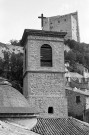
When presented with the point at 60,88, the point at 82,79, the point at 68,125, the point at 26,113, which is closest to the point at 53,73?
the point at 60,88

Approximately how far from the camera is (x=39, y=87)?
19.6m

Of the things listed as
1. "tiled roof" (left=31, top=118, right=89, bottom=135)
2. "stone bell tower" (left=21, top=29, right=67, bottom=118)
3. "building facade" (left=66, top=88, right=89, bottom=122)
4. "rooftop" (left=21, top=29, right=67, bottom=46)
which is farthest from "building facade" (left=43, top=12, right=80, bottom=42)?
"tiled roof" (left=31, top=118, right=89, bottom=135)

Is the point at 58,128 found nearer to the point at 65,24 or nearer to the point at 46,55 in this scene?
the point at 46,55

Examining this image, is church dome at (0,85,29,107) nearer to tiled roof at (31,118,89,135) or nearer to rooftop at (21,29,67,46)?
tiled roof at (31,118,89,135)

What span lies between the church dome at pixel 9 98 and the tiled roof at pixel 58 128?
1516 mm

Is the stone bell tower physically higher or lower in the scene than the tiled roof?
higher

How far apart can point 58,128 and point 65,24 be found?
69294 mm

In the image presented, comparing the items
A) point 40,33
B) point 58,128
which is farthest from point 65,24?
point 58,128

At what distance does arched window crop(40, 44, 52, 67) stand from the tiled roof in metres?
4.49

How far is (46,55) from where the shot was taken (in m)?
20.4

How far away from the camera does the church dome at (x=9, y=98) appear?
13.4 meters

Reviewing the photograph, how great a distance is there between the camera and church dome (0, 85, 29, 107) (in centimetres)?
1342

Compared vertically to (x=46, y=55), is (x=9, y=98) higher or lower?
lower

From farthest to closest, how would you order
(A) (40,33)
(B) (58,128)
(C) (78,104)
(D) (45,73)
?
(C) (78,104) < (A) (40,33) < (D) (45,73) < (B) (58,128)
